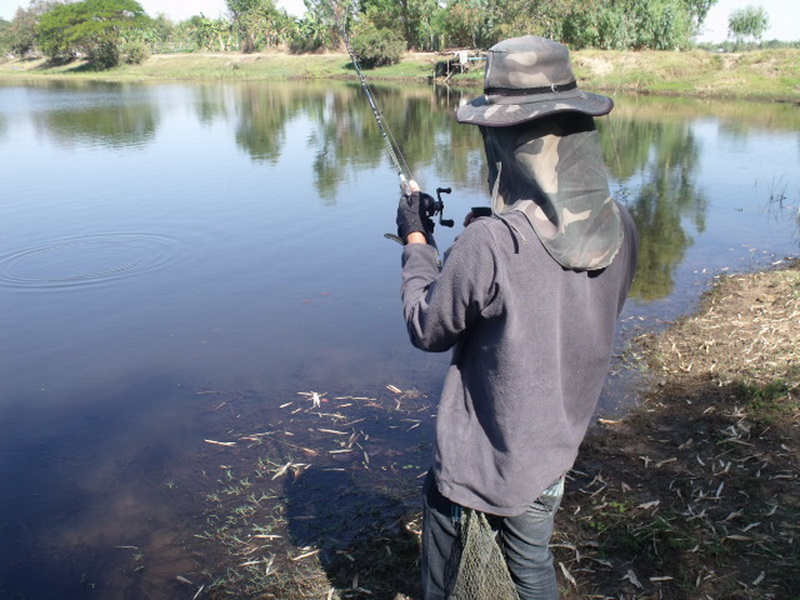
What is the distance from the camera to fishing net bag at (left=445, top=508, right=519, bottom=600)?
1969 millimetres

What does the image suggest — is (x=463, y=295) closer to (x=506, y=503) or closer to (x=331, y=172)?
(x=506, y=503)

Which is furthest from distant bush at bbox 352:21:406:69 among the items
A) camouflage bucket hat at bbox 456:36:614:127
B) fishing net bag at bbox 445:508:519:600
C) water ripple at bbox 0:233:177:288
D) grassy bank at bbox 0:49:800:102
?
fishing net bag at bbox 445:508:519:600

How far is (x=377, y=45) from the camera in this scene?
5259cm

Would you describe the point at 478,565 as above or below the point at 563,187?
below

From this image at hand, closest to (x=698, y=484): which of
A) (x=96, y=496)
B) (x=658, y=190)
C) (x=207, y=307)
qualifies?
(x=96, y=496)

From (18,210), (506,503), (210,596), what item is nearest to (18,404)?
(210,596)

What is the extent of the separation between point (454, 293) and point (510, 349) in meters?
0.21

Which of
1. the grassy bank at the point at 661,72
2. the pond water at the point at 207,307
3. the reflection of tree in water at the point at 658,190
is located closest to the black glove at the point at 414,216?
the reflection of tree in water at the point at 658,190

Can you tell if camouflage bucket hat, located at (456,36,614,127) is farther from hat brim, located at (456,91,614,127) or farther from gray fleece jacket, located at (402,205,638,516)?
gray fleece jacket, located at (402,205,638,516)

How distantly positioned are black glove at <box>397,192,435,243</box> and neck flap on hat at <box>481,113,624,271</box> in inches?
16.1

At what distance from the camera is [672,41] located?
4497 cm

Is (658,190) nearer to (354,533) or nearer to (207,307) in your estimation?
(207,307)

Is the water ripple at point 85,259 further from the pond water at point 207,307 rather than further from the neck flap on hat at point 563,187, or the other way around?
the neck flap on hat at point 563,187

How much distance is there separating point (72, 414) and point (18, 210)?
7.13 m
